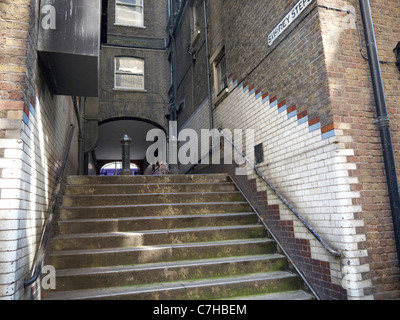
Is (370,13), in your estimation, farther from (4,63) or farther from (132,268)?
(132,268)

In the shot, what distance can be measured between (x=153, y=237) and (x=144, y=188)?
1431 mm

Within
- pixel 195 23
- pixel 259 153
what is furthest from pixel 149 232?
pixel 195 23

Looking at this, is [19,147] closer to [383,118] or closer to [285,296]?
[285,296]

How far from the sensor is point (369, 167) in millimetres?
3408

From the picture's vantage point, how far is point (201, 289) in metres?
3.57

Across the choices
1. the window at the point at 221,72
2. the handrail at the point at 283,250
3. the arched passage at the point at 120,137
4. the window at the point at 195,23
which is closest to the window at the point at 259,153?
the handrail at the point at 283,250

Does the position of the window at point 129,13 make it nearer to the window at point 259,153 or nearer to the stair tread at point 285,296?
the window at point 259,153

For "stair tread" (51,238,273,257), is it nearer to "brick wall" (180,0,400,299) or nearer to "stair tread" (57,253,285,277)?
"stair tread" (57,253,285,277)

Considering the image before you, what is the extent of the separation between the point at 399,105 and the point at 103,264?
4.06 metres

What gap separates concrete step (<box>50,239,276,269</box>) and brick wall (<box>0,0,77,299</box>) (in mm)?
693

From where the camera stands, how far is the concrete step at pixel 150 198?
4.96 m

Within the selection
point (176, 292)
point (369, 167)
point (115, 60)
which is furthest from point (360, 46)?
point (115, 60)

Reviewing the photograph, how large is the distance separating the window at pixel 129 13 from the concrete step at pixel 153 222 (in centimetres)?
1099

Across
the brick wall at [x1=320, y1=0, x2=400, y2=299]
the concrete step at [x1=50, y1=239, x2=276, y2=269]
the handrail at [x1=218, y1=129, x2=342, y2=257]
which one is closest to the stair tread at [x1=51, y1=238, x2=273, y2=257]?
the concrete step at [x1=50, y1=239, x2=276, y2=269]
